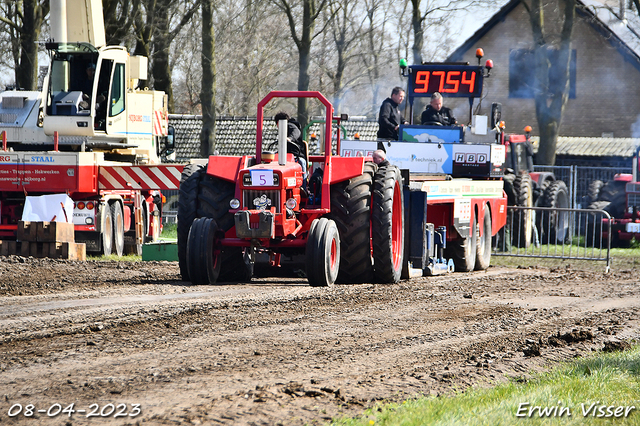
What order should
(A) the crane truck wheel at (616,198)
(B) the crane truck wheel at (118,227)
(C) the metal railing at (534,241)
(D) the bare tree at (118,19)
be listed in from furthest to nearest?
(D) the bare tree at (118,19)
(A) the crane truck wheel at (616,198)
(C) the metal railing at (534,241)
(B) the crane truck wheel at (118,227)

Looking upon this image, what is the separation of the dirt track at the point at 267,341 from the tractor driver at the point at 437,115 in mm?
4792

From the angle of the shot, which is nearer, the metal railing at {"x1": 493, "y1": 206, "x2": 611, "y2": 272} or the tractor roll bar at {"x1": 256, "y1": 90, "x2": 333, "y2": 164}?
the tractor roll bar at {"x1": 256, "y1": 90, "x2": 333, "y2": 164}

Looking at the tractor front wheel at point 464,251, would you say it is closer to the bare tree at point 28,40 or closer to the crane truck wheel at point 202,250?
the crane truck wheel at point 202,250

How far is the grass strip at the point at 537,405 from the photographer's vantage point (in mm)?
4371

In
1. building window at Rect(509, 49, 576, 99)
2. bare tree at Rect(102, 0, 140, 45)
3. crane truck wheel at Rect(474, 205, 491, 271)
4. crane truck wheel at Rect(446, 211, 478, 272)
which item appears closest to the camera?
crane truck wheel at Rect(446, 211, 478, 272)

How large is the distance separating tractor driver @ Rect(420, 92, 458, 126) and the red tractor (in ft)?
15.6

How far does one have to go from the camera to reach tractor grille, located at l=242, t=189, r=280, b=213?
9.31 meters

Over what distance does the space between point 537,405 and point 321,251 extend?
469 cm

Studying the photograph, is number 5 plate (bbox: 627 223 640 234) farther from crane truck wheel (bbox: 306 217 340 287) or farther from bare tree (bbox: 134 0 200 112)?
bare tree (bbox: 134 0 200 112)

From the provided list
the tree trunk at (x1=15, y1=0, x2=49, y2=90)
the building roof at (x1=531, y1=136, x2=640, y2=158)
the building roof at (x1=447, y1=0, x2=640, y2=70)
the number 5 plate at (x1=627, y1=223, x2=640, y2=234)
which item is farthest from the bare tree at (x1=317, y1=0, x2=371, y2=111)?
the number 5 plate at (x1=627, y1=223, x2=640, y2=234)

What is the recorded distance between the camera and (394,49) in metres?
47.1

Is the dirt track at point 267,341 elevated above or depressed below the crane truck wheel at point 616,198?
below

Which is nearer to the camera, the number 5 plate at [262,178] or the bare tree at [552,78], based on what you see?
the number 5 plate at [262,178]

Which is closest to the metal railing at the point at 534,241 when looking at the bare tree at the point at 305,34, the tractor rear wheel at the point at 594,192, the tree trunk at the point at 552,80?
the tractor rear wheel at the point at 594,192
